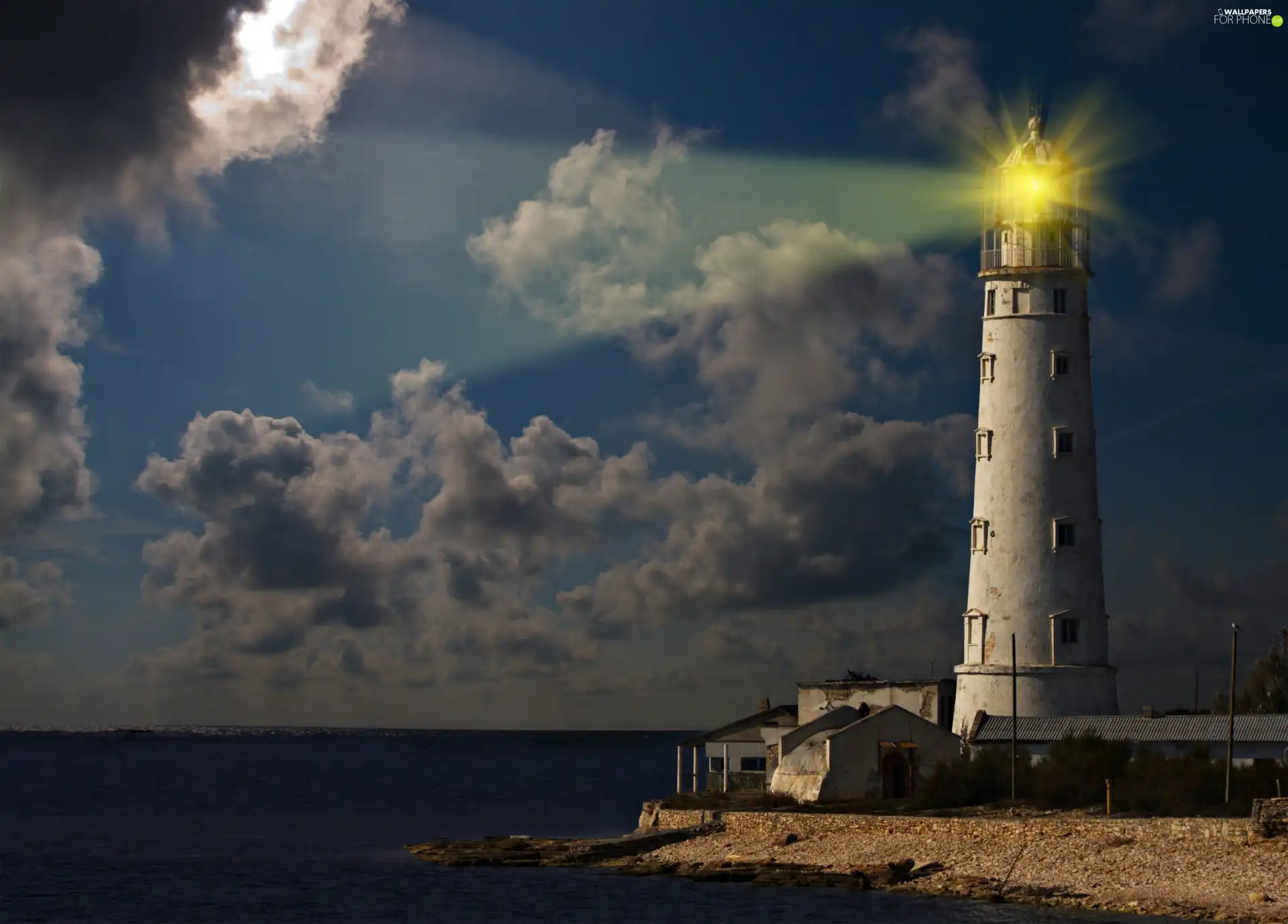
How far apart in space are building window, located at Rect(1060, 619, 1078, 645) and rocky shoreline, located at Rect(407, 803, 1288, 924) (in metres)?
7.43

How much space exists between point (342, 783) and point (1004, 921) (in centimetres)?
9651

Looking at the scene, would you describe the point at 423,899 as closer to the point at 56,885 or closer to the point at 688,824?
the point at 688,824

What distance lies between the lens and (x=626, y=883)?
49250 mm

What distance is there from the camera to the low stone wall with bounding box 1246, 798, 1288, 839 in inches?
1656

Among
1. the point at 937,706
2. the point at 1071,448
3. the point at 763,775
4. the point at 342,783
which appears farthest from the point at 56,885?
the point at 342,783

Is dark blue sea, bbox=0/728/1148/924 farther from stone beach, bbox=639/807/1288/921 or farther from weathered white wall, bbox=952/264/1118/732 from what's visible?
weathered white wall, bbox=952/264/1118/732

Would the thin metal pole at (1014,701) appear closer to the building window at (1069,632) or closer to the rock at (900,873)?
the building window at (1069,632)

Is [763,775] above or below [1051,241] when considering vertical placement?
below

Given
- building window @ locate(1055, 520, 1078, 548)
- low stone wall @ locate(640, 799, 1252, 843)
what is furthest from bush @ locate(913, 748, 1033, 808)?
building window @ locate(1055, 520, 1078, 548)

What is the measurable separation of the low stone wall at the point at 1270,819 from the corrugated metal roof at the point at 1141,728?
396 inches

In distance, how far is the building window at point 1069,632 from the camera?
2179 inches

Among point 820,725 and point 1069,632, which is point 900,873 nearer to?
point 1069,632

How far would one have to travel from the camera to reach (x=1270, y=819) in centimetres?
4219

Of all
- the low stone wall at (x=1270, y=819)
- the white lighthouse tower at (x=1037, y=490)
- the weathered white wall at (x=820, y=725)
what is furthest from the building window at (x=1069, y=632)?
the low stone wall at (x=1270, y=819)
